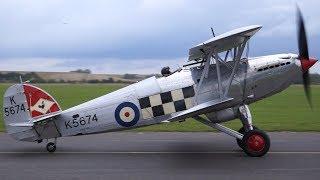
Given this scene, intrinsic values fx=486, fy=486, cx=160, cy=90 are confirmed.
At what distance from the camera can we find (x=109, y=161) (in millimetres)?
11812

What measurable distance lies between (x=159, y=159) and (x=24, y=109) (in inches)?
154

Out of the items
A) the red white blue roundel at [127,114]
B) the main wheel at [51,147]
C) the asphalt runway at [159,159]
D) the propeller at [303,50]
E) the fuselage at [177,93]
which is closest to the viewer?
the asphalt runway at [159,159]

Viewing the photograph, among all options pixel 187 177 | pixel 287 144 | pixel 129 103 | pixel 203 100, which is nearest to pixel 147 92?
pixel 129 103

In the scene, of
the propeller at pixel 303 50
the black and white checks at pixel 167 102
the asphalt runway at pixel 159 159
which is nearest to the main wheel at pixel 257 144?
the asphalt runway at pixel 159 159

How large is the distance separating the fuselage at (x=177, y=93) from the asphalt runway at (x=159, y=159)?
34.3 inches

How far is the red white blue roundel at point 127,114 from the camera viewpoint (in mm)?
12672

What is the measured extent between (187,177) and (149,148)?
13.9 ft

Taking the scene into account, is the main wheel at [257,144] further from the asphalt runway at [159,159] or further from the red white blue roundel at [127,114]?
the red white blue roundel at [127,114]

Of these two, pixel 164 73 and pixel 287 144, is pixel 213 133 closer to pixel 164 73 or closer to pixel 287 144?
pixel 287 144

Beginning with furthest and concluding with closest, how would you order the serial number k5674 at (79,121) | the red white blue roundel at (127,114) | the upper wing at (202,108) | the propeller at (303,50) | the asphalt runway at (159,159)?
1. the serial number k5674 at (79,121)
2. the red white blue roundel at (127,114)
3. the propeller at (303,50)
4. the upper wing at (202,108)
5. the asphalt runway at (159,159)

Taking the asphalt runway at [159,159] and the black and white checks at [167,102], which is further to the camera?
the black and white checks at [167,102]

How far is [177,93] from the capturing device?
12.6 metres

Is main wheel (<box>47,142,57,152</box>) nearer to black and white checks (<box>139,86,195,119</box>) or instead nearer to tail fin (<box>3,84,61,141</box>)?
tail fin (<box>3,84,61,141</box>)

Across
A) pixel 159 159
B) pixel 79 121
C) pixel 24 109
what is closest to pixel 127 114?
pixel 79 121
